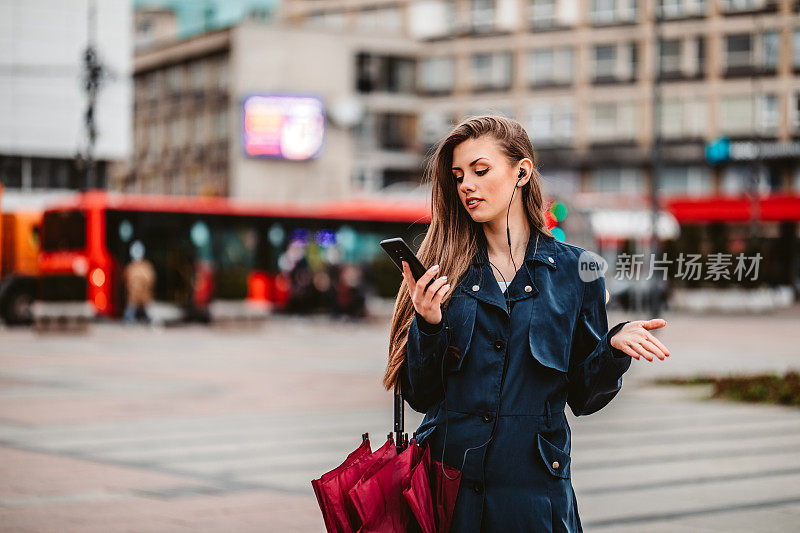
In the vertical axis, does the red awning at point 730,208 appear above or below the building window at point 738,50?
below

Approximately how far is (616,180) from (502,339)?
65.1 metres

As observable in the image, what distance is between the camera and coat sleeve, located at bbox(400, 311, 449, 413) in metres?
3.13

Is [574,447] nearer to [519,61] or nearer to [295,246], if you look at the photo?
[295,246]

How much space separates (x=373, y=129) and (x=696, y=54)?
60.4 ft

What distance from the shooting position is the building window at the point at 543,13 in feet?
228

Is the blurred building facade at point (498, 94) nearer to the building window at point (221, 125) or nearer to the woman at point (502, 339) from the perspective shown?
the building window at point (221, 125)

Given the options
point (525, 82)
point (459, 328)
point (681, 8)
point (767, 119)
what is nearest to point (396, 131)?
point (525, 82)

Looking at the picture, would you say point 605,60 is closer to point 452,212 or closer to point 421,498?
point 452,212

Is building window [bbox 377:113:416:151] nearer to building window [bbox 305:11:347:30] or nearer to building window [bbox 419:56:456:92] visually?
building window [bbox 419:56:456:92]

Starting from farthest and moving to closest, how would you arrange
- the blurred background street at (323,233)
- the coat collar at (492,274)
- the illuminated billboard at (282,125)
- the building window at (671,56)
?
the illuminated billboard at (282,125)
the building window at (671,56)
the blurred background street at (323,233)
the coat collar at (492,274)

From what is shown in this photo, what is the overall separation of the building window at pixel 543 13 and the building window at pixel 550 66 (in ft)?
5.15

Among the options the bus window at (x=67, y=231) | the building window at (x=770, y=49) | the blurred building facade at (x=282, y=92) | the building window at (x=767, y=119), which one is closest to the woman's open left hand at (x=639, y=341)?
the building window at (x=770, y=49)

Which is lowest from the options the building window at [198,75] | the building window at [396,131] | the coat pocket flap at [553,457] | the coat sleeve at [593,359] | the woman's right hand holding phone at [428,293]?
the coat pocket flap at [553,457]

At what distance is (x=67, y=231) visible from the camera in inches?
1277
